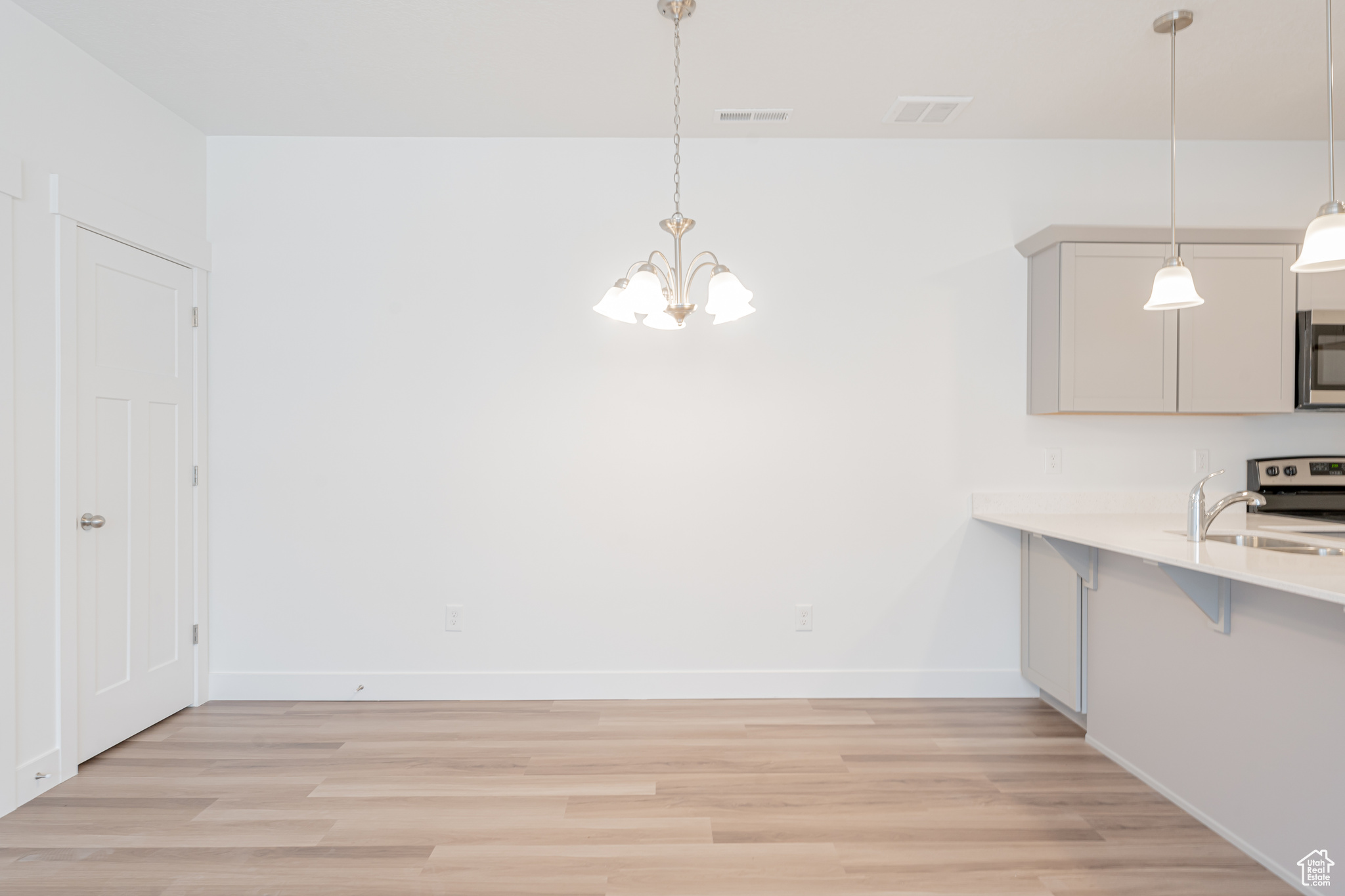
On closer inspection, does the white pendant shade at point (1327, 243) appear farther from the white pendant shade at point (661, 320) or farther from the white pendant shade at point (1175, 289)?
the white pendant shade at point (661, 320)

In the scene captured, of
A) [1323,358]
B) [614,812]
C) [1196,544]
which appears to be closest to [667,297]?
[614,812]

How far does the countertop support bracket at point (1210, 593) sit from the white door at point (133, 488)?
12.1 ft

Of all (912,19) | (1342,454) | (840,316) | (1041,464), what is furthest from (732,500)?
(1342,454)

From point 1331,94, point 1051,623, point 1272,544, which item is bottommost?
point 1051,623

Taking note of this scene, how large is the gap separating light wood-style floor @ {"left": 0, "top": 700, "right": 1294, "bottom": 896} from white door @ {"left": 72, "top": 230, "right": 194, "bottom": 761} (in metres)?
0.24

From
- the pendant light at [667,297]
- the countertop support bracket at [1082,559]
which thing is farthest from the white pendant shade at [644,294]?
the countertop support bracket at [1082,559]

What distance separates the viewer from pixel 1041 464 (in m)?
3.24

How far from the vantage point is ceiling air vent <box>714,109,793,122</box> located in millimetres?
2951

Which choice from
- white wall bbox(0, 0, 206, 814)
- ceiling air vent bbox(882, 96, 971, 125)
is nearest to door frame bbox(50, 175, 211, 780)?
white wall bbox(0, 0, 206, 814)

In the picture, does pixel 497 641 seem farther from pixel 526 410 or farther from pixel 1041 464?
pixel 1041 464

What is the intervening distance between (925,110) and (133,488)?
365 centimetres

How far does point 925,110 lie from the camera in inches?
115

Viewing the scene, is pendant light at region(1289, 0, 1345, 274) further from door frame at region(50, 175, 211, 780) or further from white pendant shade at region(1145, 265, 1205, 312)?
door frame at region(50, 175, 211, 780)

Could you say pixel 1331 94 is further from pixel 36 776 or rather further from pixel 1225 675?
pixel 36 776
